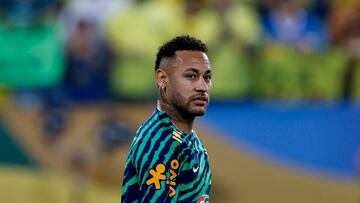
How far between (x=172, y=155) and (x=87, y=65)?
7565 mm

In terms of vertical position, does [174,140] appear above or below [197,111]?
below

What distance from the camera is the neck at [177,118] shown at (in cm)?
501

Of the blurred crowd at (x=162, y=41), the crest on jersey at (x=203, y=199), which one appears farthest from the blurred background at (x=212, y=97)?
the crest on jersey at (x=203, y=199)

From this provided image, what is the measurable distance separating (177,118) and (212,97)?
7.36 meters

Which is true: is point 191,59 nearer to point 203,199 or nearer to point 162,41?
point 203,199

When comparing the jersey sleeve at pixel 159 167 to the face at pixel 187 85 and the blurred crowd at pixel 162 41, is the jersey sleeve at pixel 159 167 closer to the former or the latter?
the face at pixel 187 85

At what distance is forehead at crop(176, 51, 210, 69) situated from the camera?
4984 millimetres

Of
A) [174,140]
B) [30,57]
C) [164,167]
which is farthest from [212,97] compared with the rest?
[164,167]

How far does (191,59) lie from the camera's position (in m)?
5.00

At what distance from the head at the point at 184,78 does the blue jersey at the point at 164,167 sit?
0.38 feet

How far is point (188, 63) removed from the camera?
16.4ft

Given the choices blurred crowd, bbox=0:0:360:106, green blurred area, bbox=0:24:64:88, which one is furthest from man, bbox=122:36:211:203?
green blurred area, bbox=0:24:64:88

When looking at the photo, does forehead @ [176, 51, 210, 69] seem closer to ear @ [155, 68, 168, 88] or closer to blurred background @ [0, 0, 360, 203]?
ear @ [155, 68, 168, 88]

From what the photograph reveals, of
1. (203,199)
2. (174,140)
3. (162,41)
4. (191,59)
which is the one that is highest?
(162,41)
